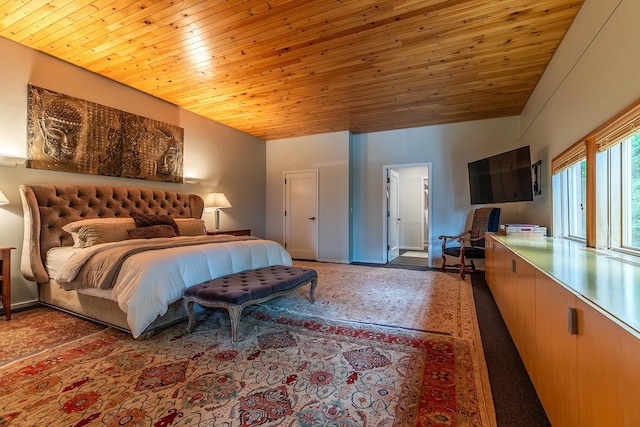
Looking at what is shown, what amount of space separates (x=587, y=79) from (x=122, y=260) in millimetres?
3753

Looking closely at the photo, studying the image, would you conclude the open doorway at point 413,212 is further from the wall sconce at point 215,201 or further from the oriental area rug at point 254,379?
the oriental area rug at point 254,379

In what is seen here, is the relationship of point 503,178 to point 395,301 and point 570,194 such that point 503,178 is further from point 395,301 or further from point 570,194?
point 395,301

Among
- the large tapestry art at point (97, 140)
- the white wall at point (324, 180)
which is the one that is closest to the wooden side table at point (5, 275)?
the large tapestry art at point (97, 140)

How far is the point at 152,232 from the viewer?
3213 millimetres

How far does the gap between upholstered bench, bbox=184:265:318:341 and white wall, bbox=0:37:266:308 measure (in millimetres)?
2080

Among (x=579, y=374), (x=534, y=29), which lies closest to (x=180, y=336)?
(x=579, y=374)

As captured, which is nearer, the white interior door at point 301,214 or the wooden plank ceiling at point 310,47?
the wooden plank ceiling at point 310,47

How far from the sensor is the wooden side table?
2453mm

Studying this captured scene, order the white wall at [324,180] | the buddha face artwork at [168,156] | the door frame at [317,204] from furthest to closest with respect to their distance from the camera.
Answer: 1. the door frame at [317,204]
2. the white wall at [324,180]
3. the buddha face artwork at [168,156]

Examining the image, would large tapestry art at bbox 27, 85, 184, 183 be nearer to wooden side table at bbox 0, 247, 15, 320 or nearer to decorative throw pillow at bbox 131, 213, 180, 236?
decorative throw pillow at bbox 131, 213, 180, 236

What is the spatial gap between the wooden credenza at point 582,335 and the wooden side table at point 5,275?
3808mm

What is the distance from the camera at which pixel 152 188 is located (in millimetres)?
4074

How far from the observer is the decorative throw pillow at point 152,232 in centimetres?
308

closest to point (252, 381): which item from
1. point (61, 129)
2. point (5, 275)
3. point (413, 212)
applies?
point (5, 275)
